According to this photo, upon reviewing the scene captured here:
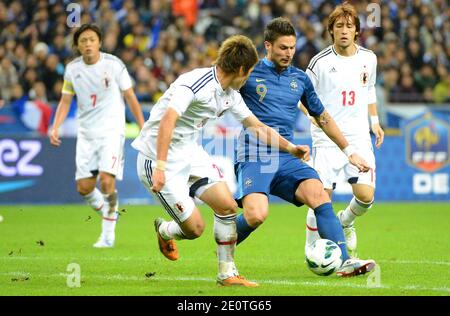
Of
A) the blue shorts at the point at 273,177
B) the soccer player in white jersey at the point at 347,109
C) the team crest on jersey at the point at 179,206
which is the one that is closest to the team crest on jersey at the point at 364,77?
the soccer player in white jersey at the point at 347,109

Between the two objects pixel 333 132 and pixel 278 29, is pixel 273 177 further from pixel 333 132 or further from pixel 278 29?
pixel 278 29

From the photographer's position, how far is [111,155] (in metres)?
11.9

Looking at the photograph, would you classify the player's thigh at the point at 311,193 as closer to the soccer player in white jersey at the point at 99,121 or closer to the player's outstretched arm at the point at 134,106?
the player's outstretched arm at the point at 134,106

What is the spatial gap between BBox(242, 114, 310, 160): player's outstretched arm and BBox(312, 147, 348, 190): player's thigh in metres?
1.65

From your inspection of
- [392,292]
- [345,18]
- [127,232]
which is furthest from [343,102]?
[127,232]

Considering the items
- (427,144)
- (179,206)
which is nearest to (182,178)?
(179,206)

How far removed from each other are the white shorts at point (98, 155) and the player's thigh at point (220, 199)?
3954mm

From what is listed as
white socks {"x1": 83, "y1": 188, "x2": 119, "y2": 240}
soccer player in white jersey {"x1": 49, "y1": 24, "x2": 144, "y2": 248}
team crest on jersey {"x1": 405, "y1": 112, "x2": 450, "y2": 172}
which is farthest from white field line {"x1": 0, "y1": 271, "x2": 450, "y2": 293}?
team crest on jersey {"x1": 405, "y1": 112, "x2": 450, "y2": 172}

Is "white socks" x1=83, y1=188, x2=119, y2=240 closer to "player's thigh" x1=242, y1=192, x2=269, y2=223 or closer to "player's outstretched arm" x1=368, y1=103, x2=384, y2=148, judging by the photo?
"player's outstretched arm" x1=368, y1=103, x2=384, y2=148

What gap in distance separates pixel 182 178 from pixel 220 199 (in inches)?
14.7

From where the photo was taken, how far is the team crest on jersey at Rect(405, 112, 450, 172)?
18.7 meters

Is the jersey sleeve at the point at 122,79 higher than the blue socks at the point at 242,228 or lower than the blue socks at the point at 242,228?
higher

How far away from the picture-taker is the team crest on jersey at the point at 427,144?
18672mm
